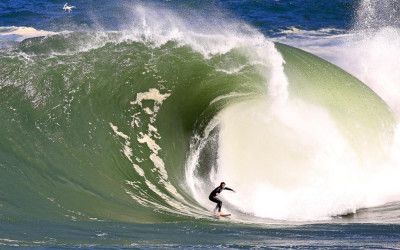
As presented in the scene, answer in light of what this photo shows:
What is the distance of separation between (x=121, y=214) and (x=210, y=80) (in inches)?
223

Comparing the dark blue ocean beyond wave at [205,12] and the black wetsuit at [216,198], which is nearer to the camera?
the black wetsuit at [216,198]

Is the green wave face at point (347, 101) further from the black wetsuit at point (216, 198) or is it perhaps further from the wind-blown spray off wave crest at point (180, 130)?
the black wetsuit at point (216, 198)

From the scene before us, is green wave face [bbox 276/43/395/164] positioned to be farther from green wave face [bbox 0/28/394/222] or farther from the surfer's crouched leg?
the surfer's crouched leg

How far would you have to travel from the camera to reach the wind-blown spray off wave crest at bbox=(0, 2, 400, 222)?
32.7 ft

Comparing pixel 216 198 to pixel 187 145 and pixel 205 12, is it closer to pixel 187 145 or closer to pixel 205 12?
pixel 187 145

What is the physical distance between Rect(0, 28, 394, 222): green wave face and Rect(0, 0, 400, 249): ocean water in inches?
1.2

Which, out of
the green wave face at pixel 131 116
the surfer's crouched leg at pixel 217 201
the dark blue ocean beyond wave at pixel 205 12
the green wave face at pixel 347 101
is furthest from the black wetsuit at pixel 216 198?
the dark blue ocean beyond wave at pixel 205 12

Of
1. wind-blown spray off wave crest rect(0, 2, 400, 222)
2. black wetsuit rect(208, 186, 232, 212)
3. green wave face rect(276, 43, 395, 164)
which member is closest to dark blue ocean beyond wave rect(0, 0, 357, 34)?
wind-blown spray off wave crest rect(0, 2, 400, 222)

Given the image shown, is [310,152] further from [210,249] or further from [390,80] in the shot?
[390,80]

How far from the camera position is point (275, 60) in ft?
45.4

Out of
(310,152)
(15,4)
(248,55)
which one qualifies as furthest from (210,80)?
(15,4)

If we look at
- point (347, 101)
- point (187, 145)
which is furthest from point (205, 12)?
point (187, 145)

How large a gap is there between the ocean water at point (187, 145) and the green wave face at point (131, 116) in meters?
0.03

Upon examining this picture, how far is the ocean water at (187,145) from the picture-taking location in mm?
8102
